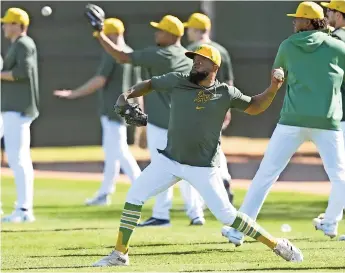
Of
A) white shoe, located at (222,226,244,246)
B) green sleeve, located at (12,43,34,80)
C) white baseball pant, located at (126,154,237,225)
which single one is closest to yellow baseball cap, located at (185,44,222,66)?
white baseball pant, located at (126,154,237,225)

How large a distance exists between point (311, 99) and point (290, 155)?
1.85 feet

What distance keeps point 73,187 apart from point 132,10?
8.27 metres

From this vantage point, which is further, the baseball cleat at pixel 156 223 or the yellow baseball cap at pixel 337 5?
the baseball cleat at pixel 156 223

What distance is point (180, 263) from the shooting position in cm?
1064

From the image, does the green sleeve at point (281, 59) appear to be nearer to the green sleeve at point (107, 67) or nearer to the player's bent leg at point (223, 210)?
the player's bent leg at point (223, 210)

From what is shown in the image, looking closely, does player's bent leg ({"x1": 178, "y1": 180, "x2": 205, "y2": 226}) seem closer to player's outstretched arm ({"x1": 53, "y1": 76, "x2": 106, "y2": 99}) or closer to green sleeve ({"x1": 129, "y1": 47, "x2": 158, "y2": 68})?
green sleeve ({"x1": 129, "y1": 47, "x2": 158, "y2": 68})

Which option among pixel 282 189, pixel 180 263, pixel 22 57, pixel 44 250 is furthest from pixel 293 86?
pixel 282 189

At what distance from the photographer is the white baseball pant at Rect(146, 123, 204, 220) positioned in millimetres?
13508

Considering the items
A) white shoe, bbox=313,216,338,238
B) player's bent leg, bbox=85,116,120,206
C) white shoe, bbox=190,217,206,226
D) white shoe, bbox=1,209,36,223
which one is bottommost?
player's bent leg, bbox=85,116,120,206

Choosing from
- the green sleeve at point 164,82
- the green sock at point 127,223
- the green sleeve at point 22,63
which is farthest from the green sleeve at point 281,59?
the green sleeve at point 22,63

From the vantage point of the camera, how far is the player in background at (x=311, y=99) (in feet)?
37.0

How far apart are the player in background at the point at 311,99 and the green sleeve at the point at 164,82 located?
152 cm

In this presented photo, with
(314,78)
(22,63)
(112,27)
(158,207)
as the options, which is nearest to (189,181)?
(314,78)

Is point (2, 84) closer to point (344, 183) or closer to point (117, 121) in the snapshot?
point (117, 121)
